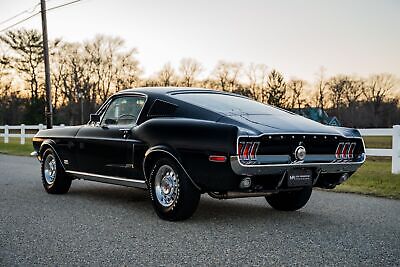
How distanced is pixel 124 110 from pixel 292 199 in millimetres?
2437

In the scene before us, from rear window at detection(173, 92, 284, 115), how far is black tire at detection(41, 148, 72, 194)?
101 inches

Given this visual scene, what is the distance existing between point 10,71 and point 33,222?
56.7 metres

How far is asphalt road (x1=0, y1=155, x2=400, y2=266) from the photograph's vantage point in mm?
4012

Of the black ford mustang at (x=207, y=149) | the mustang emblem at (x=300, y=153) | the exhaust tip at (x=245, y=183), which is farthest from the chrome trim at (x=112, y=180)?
the mustang emblem at (x=300, y=153)

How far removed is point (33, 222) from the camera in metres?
5.58

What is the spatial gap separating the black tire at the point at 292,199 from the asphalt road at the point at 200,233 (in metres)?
0.12

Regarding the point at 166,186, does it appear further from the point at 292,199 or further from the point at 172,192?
the point at 292,199

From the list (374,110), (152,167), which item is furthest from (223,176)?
(374,110)

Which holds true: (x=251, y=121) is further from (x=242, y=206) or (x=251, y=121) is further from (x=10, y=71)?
(x=10, y=71)

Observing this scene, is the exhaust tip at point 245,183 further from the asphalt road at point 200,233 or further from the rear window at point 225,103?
the rear window at point 225,103

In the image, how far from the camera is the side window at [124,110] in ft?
21.1

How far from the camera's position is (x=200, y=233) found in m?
4.96

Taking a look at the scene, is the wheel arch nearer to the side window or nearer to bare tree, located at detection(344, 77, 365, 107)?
the side window

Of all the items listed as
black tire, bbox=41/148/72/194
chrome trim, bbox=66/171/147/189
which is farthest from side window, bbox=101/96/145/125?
black tire, bbox=41/148/72/194
